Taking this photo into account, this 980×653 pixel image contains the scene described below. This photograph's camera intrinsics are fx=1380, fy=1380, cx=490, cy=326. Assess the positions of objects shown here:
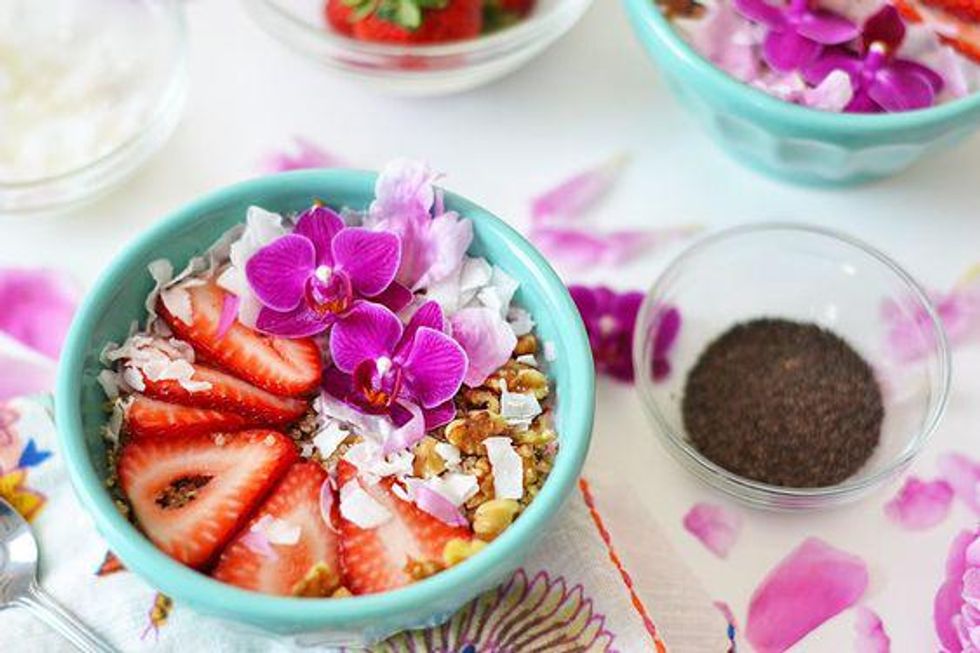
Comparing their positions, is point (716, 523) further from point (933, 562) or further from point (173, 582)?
point (173, 582)

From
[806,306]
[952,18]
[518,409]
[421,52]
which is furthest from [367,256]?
[952,18]

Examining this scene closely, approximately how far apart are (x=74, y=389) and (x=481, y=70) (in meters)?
0.44

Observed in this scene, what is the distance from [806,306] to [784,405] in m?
0.11

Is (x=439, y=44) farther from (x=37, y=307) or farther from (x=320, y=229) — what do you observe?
(x=37, y=307)

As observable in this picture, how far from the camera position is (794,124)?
967 millimetres

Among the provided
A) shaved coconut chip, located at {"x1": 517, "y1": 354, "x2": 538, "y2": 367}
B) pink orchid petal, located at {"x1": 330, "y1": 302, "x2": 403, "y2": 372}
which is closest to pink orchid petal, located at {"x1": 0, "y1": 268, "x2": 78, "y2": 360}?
pink orchid petal, located at {"x1": 330, "y1": 302, "x2": 403, "y2": 372}

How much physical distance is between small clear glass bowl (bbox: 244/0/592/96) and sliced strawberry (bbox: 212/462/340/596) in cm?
37

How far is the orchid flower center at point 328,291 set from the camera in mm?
866

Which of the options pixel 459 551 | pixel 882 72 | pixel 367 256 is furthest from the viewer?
pixel 882 72

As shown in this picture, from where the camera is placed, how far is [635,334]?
0.99 m

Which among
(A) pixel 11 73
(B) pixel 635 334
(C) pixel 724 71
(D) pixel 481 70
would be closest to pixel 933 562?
(B) pixel 635 334

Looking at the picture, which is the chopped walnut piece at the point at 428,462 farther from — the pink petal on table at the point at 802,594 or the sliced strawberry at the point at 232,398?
the pink petal on table at the point at 802,594

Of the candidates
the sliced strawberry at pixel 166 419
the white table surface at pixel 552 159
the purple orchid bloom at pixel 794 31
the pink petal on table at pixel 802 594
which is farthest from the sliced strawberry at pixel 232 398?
the purple orchid bloom at pixel 794 31

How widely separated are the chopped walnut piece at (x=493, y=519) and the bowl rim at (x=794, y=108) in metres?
0.35
